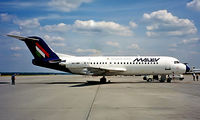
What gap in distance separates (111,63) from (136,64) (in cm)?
343

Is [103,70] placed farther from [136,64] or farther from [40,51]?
[40,51]

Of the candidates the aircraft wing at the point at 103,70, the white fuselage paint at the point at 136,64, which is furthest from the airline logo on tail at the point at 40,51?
the aircraft wing at the point at 103,70

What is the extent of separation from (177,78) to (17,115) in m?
32.0

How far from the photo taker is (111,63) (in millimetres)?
27172

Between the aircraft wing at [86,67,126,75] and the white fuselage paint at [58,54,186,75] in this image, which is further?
the white fuselage paint at [58,54,186,75]

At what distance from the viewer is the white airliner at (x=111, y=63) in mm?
26250

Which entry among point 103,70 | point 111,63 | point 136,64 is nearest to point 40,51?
point 103,70

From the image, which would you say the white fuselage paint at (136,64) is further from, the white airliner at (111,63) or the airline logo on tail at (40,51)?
the airline logo on tail at (40,51)

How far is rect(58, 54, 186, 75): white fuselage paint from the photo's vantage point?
1047 inches

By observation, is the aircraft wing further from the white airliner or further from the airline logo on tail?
the airline logo on tail

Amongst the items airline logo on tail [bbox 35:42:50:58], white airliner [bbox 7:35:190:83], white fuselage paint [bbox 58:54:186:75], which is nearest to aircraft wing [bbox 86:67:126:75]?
white airliner [bbox 7:35:190:83]

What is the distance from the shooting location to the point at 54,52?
27.2 m

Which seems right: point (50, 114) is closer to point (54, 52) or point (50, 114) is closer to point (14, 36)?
point (14, 36)

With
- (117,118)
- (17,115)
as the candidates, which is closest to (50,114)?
(17,115)
